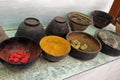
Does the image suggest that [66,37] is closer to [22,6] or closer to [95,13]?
[22,6]

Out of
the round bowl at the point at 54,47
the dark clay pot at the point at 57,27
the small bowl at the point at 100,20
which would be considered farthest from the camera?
the small bowl at the point at 100,20

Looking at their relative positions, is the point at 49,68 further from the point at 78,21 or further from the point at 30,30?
the point at 78,21

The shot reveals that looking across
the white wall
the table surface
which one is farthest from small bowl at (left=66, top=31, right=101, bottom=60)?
the white wall

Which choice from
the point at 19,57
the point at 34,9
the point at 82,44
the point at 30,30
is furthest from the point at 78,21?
the point at 19,57

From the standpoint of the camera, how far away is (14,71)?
80 centimetres

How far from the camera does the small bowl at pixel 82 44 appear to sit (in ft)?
3.22

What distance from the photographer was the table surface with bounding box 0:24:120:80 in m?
0.79

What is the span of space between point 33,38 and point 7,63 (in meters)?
0.23

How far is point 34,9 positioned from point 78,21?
12.7 inches

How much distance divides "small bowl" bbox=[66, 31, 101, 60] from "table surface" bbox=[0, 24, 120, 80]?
0.11 ft

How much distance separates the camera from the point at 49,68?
0.89 metres

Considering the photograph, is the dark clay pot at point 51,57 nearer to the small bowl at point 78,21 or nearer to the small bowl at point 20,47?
the small bowl at point 20,47

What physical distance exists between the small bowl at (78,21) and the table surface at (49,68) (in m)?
0.22

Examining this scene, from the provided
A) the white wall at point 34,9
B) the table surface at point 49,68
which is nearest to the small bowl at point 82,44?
the table surface at point 49,68
